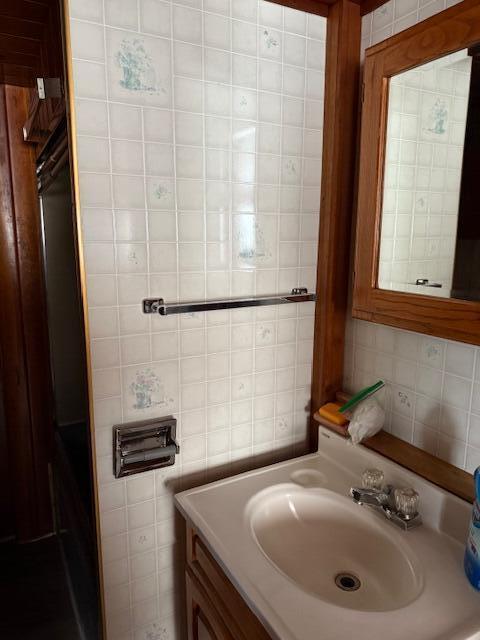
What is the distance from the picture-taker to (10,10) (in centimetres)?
106

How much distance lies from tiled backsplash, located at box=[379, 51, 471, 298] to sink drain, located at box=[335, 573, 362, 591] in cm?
67

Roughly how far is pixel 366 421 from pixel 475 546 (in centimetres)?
40

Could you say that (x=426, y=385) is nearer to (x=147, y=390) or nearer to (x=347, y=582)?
(x=347, y=582)

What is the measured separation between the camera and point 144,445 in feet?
3.81

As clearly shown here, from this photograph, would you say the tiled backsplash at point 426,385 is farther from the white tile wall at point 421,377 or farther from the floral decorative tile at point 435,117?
the floral decorative tile at point 435,117

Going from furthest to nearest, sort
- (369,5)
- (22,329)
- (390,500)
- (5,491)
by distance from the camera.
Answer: (5,491)
(22,329)
(369,5)
(390,500)

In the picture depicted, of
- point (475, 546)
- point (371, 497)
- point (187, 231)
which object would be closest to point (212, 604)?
point (371, 497)

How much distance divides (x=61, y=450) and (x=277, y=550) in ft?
3.30

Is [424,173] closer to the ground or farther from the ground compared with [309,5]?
closer to the ground

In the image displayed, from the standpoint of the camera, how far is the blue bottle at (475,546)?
844mm

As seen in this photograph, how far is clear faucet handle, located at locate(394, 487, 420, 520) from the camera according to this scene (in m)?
1.04

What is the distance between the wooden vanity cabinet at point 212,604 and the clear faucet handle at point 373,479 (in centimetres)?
41

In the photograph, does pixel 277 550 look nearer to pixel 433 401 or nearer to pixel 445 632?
pixel 445 632

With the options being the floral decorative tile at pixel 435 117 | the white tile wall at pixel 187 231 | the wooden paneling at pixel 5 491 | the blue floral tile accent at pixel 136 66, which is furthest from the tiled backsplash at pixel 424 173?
the wooden paneling at pixel 5 491
